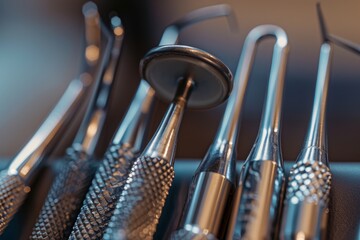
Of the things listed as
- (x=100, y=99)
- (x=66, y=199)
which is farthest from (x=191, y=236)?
(x=100, y=99)

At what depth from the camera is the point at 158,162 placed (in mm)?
335

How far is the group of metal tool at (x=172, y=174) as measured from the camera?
0.30 metres

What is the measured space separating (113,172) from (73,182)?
43 mm

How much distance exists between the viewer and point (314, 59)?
2.10 ft

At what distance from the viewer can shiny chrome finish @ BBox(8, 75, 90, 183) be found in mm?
409

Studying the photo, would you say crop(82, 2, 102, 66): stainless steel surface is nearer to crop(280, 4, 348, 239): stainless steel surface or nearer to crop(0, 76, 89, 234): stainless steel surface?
crop(0, 76, 89, 234): stainless steel surface

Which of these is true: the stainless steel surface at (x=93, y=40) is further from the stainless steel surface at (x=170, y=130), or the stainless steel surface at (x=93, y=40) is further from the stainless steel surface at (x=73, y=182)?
the stainless steel surface at (x=170, y=130)

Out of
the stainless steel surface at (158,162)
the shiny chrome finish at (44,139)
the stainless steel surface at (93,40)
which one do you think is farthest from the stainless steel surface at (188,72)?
the stainless steel surface at (93,40)

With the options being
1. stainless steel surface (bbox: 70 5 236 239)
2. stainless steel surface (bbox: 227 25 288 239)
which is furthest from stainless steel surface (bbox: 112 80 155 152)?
stainless steel surface (bbox: 227 25 288 239)

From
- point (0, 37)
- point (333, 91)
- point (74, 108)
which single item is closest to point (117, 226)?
point (74, 108)

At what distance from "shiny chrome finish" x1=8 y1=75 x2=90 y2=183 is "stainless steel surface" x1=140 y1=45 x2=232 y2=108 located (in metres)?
0.12

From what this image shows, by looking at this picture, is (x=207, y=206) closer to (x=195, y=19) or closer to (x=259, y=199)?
(x=259, y=199)

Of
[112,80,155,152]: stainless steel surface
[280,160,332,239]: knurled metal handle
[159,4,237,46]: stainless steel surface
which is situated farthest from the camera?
[159,4,237,46]: stainless steel surface

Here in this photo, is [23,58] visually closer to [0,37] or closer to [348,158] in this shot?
[0,37]
